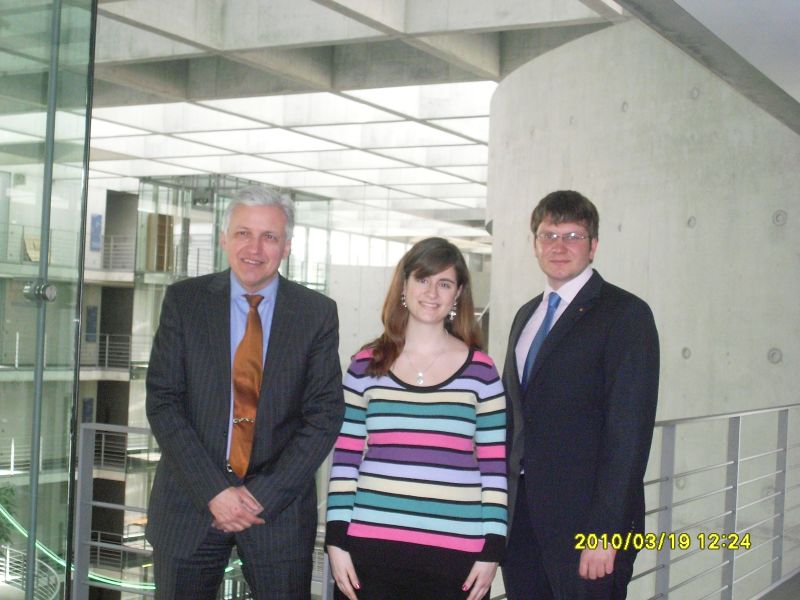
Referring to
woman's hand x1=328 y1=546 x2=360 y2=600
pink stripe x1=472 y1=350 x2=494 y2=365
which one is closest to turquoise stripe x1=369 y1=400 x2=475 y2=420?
pink stripe x1=472 y1=350 x2=494 y2=365

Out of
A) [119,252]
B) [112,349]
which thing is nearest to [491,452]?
[119,252]

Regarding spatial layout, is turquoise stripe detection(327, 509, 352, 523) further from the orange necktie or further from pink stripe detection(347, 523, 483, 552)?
the orange necktie

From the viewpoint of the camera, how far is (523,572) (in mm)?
2336

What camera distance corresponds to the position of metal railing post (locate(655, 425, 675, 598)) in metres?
3.47

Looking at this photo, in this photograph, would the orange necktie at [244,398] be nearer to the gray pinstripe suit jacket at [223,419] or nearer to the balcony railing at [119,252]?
the gray pinstripe suit jacket at [223,419]

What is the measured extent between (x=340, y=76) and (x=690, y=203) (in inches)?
155

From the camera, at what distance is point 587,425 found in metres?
2.24

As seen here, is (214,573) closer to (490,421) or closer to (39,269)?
(490,421)

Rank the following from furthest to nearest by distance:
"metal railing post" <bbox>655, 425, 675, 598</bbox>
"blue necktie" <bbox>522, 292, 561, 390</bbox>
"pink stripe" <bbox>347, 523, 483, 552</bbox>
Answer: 1. "metal railing post" <bbox>655, 425, 675, 598</bbox>
2. "blue necktie" <bbox>522, 292, 561, 390</bbox>
3. "pink stripe" <bbox>347, 523, 483, 552</bbox>

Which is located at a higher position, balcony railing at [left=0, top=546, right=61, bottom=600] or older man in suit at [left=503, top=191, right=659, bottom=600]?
older man in suit at [left=503, top=191, right=659, bottom=600]

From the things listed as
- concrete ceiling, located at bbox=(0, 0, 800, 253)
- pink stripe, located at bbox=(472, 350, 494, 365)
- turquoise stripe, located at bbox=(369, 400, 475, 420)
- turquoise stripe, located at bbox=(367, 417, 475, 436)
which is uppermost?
concrete ceiling, located at bbox=(0, 0, 800, 253)

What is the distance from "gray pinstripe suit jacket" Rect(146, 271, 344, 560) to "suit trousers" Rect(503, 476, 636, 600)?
0.50 m

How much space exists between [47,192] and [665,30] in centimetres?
171

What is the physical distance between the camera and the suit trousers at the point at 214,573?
7.06 ft
